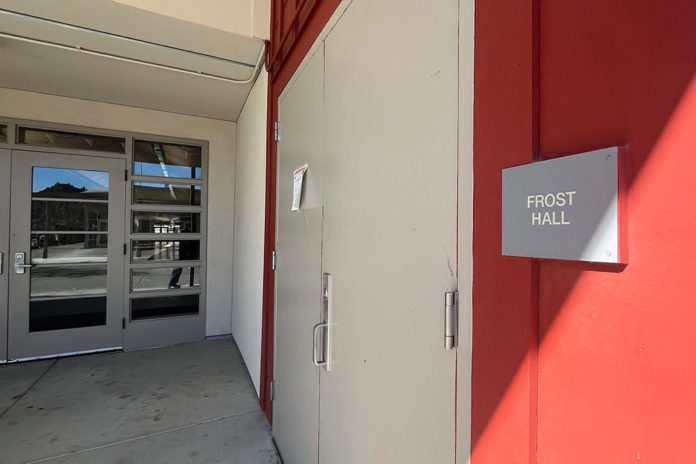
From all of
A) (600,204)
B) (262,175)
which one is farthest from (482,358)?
(262,175)

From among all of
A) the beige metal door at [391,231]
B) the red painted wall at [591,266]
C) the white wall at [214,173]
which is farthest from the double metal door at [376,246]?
the white wall at [214,173]

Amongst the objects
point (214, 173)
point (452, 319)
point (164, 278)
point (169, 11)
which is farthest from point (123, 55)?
point (452, 319)

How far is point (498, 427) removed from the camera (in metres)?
0.58

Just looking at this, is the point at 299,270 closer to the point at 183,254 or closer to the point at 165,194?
the point at 183,254

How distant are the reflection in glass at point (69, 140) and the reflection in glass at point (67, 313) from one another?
1701mm

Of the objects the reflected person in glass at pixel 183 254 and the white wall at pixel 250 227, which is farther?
the reflected person in glass at pixel 183 254

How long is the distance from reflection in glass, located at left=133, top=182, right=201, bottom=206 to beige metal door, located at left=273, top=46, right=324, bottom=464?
8.23ft

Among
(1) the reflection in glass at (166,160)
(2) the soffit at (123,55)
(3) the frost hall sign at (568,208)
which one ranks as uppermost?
(2) the soffit at (123,55)

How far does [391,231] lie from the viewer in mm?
911

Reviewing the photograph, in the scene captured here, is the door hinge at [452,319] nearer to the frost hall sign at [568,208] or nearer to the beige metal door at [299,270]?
the frost hall sign at [568,208]

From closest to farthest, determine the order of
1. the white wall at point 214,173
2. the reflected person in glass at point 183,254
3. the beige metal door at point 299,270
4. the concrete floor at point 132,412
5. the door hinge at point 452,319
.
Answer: the door hinge at point 452,319, the beige metal door at point 299,270, the concrete floor at point 132,412, the white wall at point 214,173, the reflected person in glass at point 183,254

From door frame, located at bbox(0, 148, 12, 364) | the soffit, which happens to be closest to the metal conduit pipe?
the soffit

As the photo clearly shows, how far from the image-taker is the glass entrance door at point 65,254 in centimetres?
332

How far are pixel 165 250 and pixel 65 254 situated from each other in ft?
3.14
